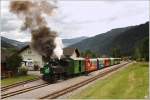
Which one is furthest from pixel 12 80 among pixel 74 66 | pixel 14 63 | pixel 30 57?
pixel 30 57

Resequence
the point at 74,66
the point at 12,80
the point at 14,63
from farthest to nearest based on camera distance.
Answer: the point at 14,63 < the point at 74,66 < the point at 12,80

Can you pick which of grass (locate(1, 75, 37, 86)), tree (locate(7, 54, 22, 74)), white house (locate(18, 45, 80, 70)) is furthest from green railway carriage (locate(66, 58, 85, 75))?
white house (locate(18, 45, 80, 70))

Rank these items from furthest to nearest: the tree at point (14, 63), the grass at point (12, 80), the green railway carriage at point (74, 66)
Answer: the tree at point (14, 63)
the green railway carriage at point (74, 66)
the grass at point (12, 80)

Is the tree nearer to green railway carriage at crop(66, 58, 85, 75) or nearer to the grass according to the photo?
→ the grass

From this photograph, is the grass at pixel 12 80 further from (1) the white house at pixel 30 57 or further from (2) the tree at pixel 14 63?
(1) the white house at pixel 30 57

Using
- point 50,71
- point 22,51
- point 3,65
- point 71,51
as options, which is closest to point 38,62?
point 22,51

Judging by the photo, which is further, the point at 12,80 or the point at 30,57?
the point at 30,57

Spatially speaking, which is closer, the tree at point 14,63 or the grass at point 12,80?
the grass at point 12,80

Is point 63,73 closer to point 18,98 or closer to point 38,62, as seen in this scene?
point 18,98

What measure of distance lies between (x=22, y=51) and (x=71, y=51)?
47.2 ft

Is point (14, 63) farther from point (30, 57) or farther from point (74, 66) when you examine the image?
point (30, 57)

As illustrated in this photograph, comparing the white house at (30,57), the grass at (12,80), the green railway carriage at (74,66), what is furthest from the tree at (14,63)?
the white house at (30,57)

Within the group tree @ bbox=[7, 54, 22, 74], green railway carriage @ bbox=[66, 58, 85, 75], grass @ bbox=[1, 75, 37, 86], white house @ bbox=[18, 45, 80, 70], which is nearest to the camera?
grass @ bbox=[1, 75, 37, 86]

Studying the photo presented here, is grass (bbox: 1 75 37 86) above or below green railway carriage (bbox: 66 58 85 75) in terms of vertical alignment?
below
